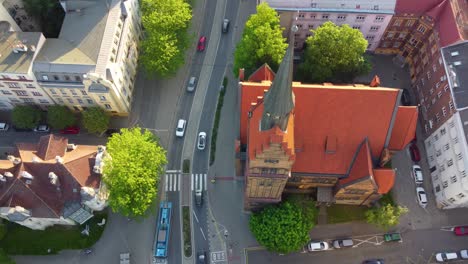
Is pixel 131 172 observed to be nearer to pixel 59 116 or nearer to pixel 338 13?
pixel 59 116

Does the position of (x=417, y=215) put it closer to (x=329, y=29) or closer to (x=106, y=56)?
(x=329, y=29)

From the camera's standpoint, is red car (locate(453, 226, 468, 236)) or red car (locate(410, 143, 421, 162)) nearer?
red car (locate(453, 226, 468, 236))

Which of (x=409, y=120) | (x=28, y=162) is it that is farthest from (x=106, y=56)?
(x=409, y=120)

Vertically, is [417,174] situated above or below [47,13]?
below

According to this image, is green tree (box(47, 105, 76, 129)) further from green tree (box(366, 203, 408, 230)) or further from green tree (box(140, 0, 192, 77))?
green tree (box(366, 203, 408, 230))

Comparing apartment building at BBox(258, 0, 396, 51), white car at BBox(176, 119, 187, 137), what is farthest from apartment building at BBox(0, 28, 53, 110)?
apartment building at BBox(258, 0, 396, 51)

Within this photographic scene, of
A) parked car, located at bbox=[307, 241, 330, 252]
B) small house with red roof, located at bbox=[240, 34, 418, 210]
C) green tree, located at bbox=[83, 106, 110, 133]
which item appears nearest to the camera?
small house with red roof, located at bbox=[240, 34, 418, 210]

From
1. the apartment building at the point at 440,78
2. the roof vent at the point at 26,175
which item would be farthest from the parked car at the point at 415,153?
the roof vent at the point at 26,175

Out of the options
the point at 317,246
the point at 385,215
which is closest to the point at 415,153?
the point at 385,215
